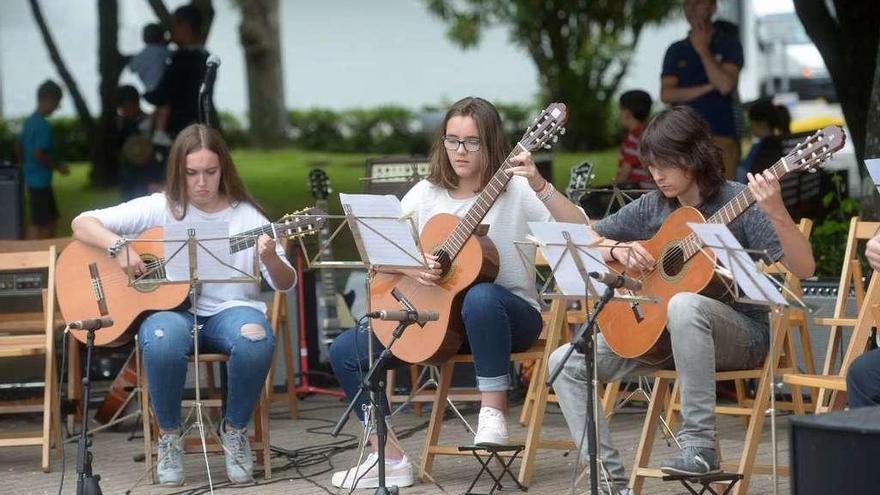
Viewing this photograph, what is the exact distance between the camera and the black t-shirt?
9.84 m

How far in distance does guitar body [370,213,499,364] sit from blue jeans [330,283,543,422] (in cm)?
5

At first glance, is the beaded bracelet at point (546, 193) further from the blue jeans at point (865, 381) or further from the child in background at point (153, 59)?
the child in background at point (153, 59)

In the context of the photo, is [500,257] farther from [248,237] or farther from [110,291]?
[110,291]

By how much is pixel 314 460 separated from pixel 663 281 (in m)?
1.99

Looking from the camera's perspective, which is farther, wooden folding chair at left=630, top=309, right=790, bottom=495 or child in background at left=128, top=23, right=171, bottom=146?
child in background at left=128, top=23, right=171, bottom=146

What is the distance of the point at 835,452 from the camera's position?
369 centimetres

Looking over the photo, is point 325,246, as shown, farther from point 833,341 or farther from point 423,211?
point 833,341

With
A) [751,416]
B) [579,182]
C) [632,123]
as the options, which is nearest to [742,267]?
[751,416]

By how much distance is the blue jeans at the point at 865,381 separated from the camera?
14.7 ft

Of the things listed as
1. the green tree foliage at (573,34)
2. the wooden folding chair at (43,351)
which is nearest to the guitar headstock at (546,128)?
the wooden folding chair at (43,351)

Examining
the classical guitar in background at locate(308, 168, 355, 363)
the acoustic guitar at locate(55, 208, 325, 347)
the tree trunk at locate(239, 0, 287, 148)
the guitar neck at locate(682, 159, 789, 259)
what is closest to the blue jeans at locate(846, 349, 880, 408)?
the guitar neck at locate(682, 159, 789, 259)

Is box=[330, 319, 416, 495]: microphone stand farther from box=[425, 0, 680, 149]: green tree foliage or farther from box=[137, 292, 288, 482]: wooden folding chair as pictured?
box=[425, 0, 680, 149]: green tree foliage

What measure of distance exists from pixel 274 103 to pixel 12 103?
3140 millimetres

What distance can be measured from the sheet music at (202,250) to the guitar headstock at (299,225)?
0.95ft
